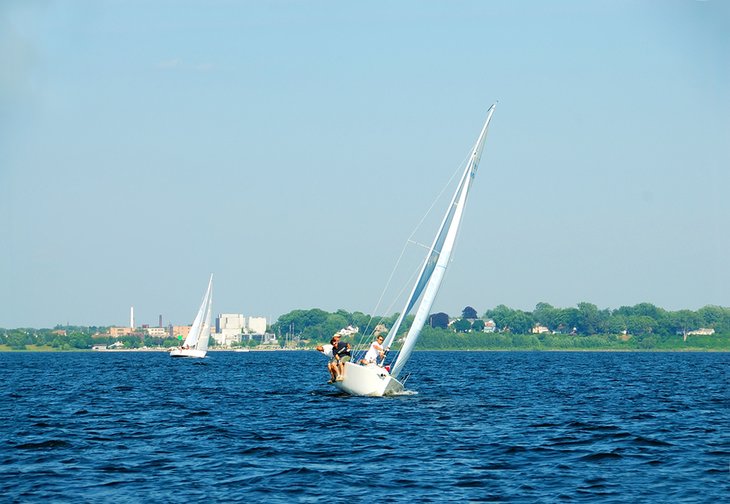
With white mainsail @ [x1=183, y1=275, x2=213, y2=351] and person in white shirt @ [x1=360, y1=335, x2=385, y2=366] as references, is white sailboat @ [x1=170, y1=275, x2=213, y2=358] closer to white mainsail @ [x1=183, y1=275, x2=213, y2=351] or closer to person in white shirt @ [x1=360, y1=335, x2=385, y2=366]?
white mainsail @ [x1=183, y1=275, x2=213, y2=351]

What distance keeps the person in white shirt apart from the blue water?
5.57ft

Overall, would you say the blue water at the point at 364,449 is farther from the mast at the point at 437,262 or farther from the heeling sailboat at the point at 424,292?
the mast at the point at 437,262

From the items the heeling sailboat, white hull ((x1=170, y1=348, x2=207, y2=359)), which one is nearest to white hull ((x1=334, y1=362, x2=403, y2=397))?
the heeling sailboat

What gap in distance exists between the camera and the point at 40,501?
20.1 metres

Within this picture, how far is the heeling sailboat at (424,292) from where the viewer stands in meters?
42.3

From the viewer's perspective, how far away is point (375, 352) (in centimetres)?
4209

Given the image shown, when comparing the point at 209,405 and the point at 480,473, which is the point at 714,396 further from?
the point at 480,473

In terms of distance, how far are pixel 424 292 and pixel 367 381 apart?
4621 millimetres

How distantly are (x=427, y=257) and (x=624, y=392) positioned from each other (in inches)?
647

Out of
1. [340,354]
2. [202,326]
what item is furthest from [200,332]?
[340,354]

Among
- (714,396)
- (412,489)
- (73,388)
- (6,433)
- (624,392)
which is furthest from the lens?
(73,388)

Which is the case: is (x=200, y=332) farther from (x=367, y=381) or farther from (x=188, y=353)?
(x=367, y=381)

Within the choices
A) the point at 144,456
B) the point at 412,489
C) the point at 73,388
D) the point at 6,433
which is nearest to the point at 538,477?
the point at 412,489

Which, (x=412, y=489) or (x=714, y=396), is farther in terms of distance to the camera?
(x=714, y=396)
